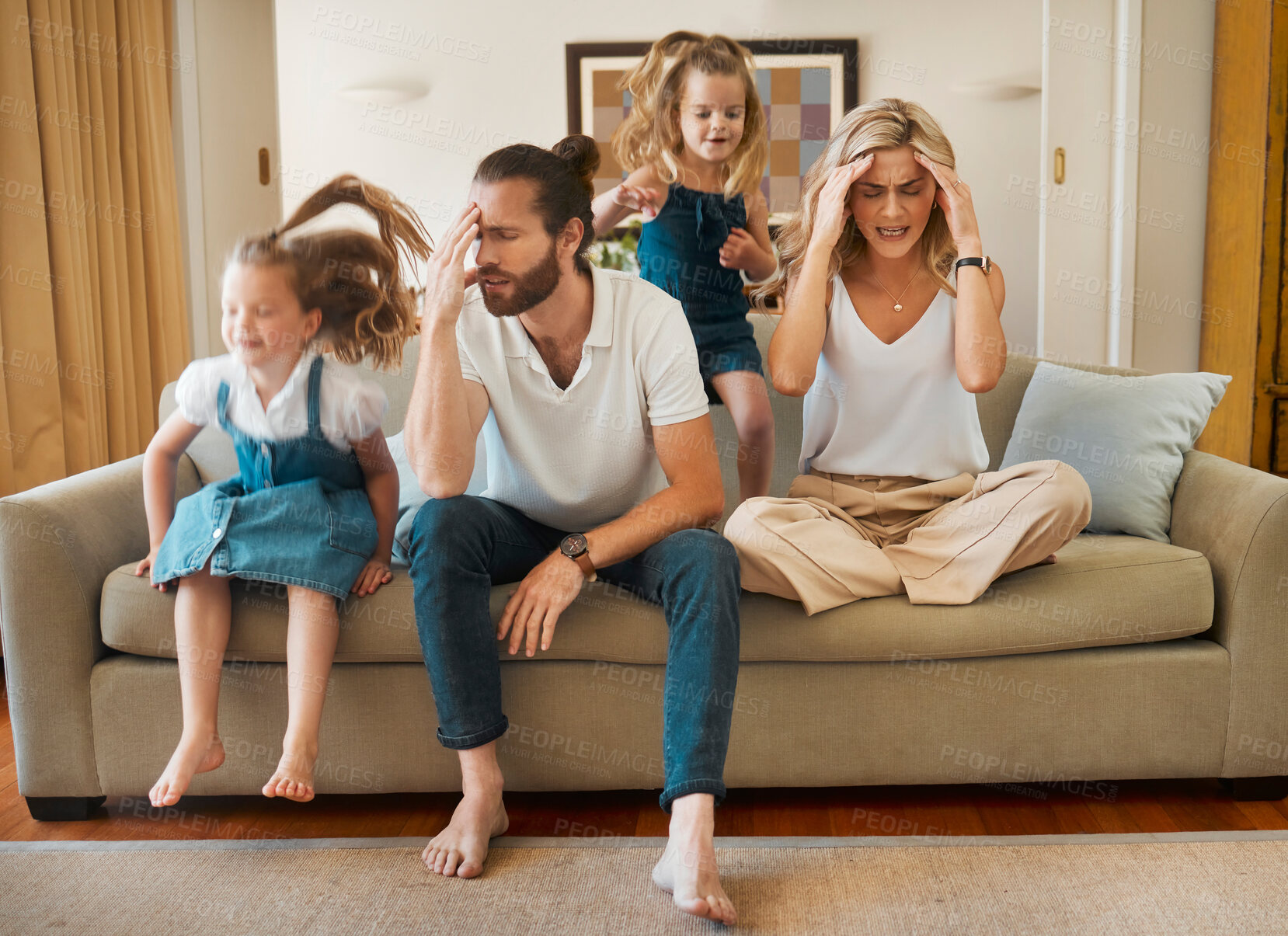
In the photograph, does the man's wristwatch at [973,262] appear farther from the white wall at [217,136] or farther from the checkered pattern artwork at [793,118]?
the checkered pattern artwork at [793,118]

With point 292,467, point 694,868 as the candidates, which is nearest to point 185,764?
point 292,467

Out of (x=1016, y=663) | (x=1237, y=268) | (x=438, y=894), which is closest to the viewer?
(x=438, y=894)

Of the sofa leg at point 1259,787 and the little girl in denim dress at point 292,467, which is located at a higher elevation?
the little girl in denim dress at point 292,467

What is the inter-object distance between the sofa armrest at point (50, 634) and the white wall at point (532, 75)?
9.95ft

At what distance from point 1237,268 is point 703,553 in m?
2.58

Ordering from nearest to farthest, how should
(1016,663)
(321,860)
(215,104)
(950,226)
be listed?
(321,860), (1016,663), (950,226), (215,104)

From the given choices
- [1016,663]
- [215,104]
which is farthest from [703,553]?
[215,104]

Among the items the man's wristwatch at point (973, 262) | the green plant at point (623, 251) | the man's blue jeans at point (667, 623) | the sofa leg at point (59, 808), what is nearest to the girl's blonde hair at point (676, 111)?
the man's wristwatch at point (973, 262)

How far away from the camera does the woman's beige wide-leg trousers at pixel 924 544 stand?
1575mm

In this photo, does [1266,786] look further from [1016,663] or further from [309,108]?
[309,108]

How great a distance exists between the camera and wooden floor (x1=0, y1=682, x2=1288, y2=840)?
5.28 feet

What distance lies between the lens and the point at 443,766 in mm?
1653

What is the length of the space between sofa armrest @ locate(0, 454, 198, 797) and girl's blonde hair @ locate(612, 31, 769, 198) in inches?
49.1

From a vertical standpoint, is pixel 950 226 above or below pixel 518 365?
above
